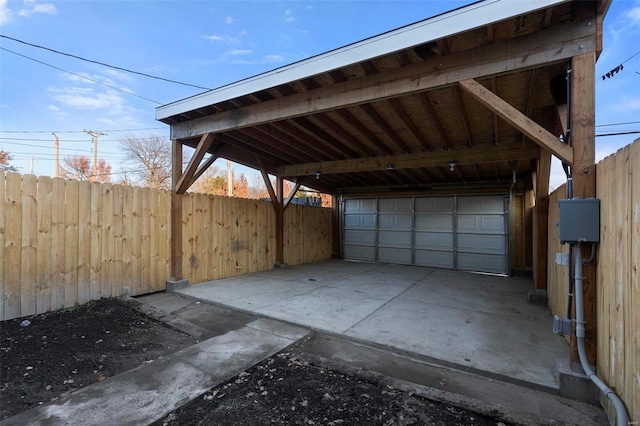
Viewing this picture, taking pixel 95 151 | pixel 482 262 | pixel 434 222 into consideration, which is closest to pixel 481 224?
pixel 482 262

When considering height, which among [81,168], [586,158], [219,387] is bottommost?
[219,387]

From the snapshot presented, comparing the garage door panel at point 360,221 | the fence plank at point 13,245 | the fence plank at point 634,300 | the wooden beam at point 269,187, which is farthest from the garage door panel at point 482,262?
the fence plank at point 13,245

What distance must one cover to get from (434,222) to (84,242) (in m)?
8.35

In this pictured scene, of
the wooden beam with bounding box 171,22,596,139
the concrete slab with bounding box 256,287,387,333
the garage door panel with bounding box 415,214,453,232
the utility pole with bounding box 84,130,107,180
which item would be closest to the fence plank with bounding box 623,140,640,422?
the wooden beam with bounding box 171,22,596,139

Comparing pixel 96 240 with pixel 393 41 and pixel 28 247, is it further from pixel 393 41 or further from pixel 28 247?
pixel 393 41

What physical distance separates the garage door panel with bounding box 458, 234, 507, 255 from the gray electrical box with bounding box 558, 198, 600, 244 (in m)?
6.42

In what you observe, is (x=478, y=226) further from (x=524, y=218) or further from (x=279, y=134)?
(x=279, y=134)

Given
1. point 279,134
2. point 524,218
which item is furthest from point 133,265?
point 524,218

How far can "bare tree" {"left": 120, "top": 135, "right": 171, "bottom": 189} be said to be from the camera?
1828 centimetres

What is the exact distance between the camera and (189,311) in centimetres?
392

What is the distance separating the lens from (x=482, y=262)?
7.79 metres

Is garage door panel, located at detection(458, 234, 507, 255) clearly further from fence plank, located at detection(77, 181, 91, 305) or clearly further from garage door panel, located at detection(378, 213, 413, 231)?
fence plank, located at detection(77, 181, 91, 305)

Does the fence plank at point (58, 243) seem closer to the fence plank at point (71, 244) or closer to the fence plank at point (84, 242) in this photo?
the fence plank at point (71, 244)

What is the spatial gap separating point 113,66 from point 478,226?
10.2 metres
